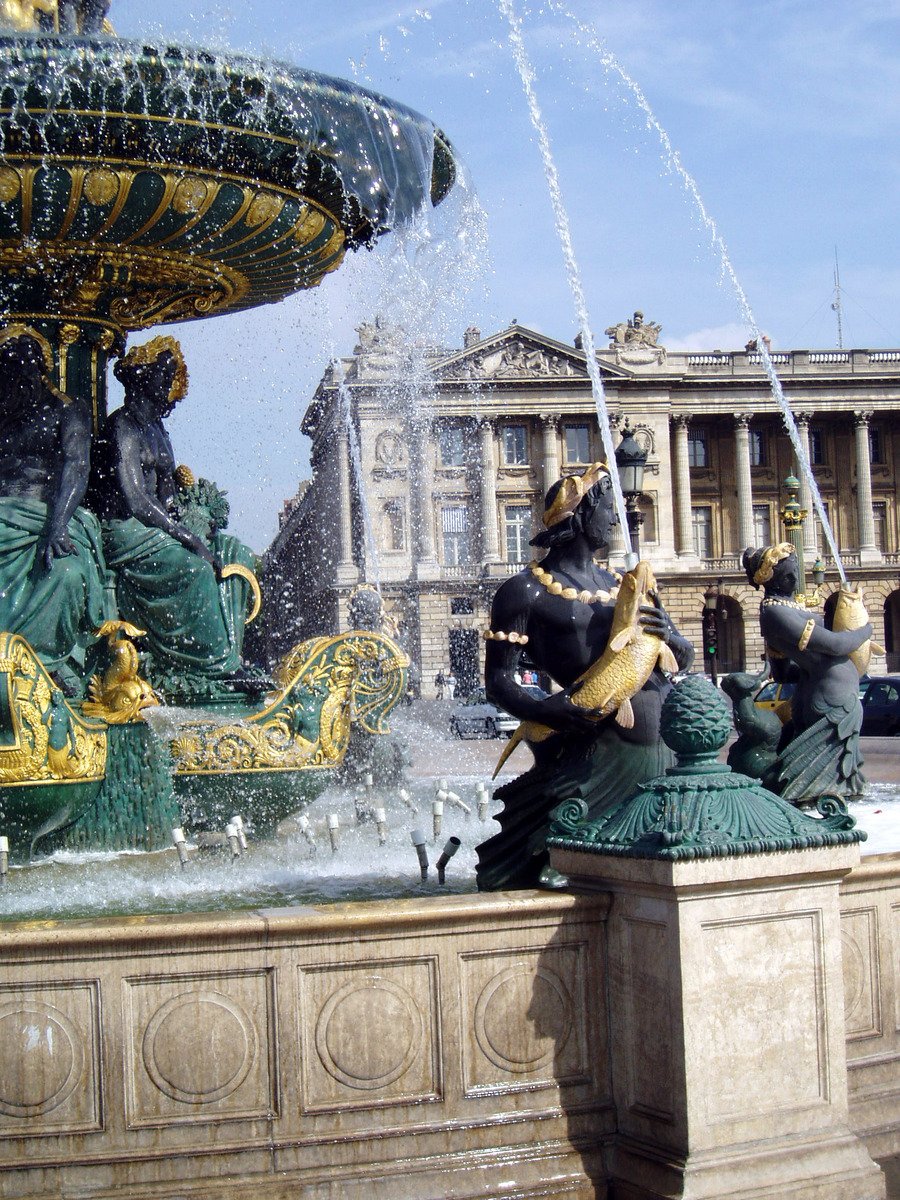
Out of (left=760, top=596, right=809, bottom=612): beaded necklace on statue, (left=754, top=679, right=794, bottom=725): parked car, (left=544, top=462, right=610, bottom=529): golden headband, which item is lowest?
(left=754, top=679, right=794, bottom=725): parked car

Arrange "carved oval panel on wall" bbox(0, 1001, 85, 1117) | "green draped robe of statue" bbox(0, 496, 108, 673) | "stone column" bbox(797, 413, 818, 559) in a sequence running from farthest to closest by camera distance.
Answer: "stone column" bbox(797, 413, 818, 559)
"green draped robe of statue" bbox(0, 496, 108, 673)
"carved oval panel on wall" bbox(0, 1001, 85, 1117)

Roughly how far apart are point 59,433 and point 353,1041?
4262 millimetres

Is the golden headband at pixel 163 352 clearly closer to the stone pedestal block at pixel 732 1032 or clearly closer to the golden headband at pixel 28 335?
the golden headband at pixel 28 335

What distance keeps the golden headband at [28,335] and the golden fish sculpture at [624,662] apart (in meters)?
3.81

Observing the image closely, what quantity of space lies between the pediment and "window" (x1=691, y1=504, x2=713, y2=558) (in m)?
9.39

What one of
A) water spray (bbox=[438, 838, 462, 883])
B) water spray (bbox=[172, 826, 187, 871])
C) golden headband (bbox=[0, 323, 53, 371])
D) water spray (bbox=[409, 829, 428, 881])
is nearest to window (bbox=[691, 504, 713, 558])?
golden headband (bbox=[0, 323, 53, 371])

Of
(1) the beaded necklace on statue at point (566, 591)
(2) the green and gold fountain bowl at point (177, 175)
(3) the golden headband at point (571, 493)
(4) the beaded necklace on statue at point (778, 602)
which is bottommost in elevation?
(4) the beaded necklace on statue at point (778, 602)

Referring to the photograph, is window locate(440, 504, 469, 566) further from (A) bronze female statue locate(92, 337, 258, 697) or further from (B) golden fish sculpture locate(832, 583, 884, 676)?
(B) golden fish sculpture locate(832, 583, 884, 676)

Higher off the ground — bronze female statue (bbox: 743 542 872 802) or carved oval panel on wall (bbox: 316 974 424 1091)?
bronze female statue (bbox: 743 542 872 802)

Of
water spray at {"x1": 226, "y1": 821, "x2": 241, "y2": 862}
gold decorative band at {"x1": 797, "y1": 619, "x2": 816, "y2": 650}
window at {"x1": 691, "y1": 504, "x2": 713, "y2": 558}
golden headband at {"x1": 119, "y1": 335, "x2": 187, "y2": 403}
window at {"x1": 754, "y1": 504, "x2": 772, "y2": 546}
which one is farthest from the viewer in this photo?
window at {"x1": 754, "y1": 504, "x2": 772, "y2": 546}

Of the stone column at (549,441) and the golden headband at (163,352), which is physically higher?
the stone column at (549,441)

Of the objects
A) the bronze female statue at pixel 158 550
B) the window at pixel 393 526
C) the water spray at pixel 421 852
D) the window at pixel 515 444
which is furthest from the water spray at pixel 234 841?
the window at pixel 515 444

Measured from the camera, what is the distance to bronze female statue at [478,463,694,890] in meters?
4.33

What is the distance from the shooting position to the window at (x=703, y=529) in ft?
249
